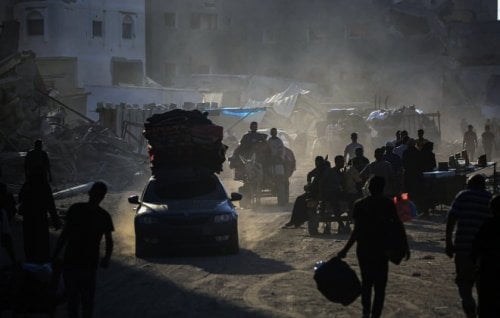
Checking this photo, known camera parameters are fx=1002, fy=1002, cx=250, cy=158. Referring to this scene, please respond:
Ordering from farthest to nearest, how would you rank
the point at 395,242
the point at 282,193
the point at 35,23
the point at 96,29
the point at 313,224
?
the point at 96,29
the point at 35,23
the point at 282,193
the point at 313,224
the point at 395,242

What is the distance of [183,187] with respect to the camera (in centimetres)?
1723

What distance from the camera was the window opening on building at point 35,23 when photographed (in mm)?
66938

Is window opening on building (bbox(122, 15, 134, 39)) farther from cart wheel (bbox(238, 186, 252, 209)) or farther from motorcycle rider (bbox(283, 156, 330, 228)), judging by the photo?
motorcycle rider (bbox(283, 156, 330, 228))

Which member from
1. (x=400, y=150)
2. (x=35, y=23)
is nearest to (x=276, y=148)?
(x=400, y=150)

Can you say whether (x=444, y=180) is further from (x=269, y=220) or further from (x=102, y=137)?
(x=102, y=137)

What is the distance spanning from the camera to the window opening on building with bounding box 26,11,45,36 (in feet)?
220

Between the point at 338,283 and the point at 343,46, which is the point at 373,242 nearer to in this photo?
the point at 338,283

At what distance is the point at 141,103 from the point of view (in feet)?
202

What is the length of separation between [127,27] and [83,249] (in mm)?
62171

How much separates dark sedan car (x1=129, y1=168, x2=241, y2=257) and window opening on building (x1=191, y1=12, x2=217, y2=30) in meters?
63.0

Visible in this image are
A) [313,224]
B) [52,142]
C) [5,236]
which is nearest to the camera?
[5,236]

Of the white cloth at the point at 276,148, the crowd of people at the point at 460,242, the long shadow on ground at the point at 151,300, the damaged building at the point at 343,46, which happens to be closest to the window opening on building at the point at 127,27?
A: the damaged building at the point at 343,46

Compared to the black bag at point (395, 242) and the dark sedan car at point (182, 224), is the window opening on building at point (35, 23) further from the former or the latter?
the black bag at point (395, 242)

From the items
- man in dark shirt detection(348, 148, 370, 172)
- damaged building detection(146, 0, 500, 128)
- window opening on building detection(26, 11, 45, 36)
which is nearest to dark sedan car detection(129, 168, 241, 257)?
man in dark shirt detection(348, 148, 370, 172)
